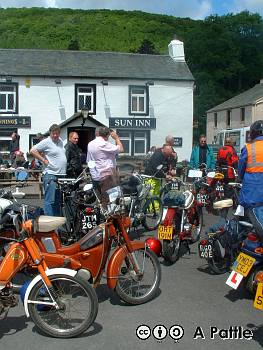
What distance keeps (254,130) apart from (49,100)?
939 inches

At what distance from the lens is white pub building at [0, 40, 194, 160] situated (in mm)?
28203

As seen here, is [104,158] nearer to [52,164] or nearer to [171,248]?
[52,164]

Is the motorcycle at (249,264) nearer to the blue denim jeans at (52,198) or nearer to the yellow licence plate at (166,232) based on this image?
the yellow licence plate at (166,232)

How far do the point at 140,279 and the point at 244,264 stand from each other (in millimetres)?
1083

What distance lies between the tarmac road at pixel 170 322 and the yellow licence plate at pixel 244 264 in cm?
44

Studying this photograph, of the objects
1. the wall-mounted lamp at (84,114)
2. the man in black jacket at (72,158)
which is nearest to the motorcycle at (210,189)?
the man in black jacket at (72,158)

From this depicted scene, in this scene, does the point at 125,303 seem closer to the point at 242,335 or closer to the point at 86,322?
the point at 86,322

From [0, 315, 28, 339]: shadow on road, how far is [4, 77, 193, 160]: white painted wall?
76.3ft

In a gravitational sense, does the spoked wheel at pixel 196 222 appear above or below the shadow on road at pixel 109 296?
above

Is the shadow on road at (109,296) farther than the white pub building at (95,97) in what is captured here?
No

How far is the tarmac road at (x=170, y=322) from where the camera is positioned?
4429 mm

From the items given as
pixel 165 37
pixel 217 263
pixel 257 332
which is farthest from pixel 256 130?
pixel 165 37

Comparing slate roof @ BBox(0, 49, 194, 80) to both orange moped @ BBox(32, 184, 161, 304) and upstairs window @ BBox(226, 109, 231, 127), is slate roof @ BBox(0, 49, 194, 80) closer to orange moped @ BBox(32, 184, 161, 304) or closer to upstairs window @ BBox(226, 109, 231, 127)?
upstairs window @ BBox(226, 109, 231, 127)

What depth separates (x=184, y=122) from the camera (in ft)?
100.0
